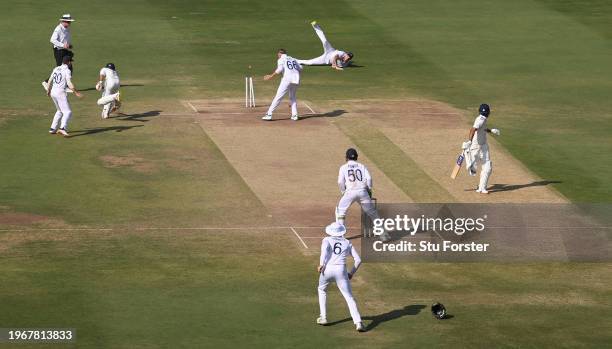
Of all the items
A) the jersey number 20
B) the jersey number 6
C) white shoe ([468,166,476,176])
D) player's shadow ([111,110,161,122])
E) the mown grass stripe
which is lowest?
player's shadow ([111,110,161,122])

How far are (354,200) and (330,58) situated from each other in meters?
19.5

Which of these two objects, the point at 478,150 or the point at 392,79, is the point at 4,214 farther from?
the point at 392,79

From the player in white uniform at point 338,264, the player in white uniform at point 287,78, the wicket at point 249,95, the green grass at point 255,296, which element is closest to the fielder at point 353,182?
the green grass at point 255,296

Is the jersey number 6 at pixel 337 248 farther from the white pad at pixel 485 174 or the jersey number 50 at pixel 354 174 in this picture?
the white pad at pixel 485 174

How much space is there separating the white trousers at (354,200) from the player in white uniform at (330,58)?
61.3 feet

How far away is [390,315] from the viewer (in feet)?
80.7

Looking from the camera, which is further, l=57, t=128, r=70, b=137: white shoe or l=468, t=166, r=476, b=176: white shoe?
l=57, t=128, r=70, b=137: white shoe

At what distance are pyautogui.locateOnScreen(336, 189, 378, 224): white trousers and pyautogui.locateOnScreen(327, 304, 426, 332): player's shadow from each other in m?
4.08

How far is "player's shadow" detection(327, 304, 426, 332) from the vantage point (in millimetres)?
24062

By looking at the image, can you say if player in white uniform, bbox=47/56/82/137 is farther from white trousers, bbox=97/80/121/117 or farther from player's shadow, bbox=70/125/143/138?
white trousers, bbox=97/80/121/117

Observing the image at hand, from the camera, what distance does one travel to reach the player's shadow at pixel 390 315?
78.9 feet

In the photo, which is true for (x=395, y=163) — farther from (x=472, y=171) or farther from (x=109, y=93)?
(x=109, y=93)

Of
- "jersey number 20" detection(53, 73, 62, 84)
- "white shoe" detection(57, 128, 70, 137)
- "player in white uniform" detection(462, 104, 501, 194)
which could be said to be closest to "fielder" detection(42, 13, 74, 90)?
"white shoe" detection(57, 128, 70, 137)

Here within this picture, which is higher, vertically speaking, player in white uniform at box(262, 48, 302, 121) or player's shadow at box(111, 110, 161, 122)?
player in white uniform at box(262, 48, 302, 121)
